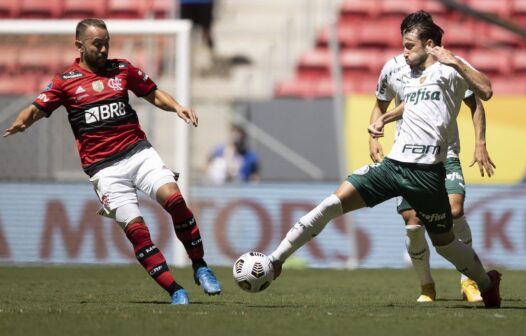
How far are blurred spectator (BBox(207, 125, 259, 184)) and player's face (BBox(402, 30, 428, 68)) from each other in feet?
30.7

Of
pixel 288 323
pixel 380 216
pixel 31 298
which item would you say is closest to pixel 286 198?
pixel 380 216

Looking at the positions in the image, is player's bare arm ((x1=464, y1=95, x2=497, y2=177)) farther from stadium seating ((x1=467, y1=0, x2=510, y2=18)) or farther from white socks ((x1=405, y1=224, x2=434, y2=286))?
stadium seating ((x1=467, y1=0, x2=510, y2=18))

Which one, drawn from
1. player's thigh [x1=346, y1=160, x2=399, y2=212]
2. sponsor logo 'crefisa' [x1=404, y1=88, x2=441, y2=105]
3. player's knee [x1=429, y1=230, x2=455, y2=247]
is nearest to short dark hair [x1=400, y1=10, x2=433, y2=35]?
sponsor logo 'crefisa' [x1=404, y1=88, x2=441, y2=105]

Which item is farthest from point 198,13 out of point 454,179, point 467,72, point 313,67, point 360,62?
point 467,72

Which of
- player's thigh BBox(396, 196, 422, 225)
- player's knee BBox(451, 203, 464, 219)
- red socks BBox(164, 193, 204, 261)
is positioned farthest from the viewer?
player's knee BBox(451, 203, 464, 219)

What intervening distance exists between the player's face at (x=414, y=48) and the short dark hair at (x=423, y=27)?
0.09 feet

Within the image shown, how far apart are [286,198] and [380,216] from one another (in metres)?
1.30

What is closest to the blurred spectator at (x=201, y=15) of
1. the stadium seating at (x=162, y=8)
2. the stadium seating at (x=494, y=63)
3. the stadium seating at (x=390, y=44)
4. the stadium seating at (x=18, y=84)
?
the stadium seating at (x=162, y=8)

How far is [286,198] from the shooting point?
15523 millimetres

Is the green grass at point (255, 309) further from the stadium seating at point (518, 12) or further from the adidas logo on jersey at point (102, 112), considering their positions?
the stadium seating at point (518, 12)

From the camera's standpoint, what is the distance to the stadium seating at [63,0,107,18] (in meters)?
19.3

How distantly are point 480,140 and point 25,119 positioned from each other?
11.2 ft

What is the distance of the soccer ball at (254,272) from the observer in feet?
26.1

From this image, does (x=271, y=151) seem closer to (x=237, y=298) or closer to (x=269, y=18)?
(x=269, y=18)
